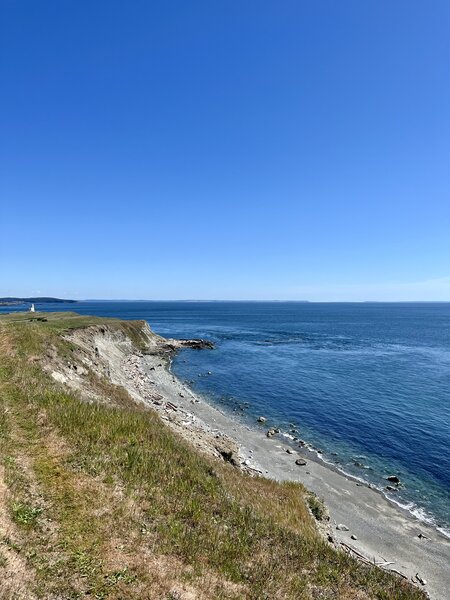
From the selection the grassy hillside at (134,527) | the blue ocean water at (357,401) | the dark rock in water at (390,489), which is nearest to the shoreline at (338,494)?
the dark rock in water at (390,489)

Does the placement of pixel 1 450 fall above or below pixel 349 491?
above

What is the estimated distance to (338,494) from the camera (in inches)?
915

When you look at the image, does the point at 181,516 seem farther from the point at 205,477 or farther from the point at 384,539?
the point at 384,539

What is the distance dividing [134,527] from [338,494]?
59.8 feet

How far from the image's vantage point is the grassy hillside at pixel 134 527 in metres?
7.84

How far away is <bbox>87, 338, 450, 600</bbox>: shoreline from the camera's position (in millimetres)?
16922

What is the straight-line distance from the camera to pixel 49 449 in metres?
12.4

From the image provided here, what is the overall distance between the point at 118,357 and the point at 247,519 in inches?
1924

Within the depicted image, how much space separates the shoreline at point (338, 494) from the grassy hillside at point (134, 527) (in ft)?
17.9

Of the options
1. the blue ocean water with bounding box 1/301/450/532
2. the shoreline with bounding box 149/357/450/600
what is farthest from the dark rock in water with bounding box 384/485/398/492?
the shoreline with bounding box 149/357/450/600

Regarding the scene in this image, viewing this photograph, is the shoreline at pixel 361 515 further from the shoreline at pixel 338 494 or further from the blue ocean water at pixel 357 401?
the blue ocean water at pixel 357 401

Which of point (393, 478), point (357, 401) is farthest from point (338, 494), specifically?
point (357, 401)

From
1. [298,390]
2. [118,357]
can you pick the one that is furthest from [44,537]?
[118,357]

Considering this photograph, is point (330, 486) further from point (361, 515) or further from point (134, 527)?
point (134, 527)
